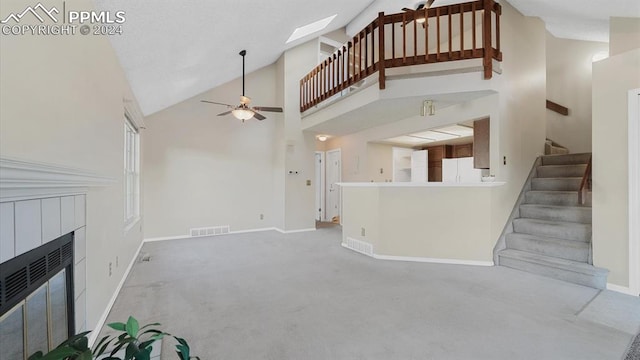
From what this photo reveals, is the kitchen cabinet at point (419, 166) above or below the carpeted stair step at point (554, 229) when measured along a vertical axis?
above

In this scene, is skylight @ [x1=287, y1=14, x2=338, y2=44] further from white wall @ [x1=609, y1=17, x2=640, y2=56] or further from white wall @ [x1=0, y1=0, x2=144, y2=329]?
white wall @ [x1=609, y1=17, x2=640, y2=56]

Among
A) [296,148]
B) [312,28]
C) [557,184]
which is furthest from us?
[296,148]

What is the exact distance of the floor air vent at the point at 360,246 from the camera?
424 centimetres

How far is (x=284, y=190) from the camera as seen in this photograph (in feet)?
20.3

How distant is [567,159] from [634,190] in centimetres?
176

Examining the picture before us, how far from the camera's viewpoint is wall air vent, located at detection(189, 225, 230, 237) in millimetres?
5680

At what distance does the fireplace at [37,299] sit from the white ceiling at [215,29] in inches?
63.7

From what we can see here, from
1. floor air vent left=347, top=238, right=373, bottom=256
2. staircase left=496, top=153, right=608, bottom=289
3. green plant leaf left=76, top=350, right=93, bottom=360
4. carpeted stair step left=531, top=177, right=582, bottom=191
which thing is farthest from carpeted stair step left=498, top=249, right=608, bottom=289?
green plant leaf left=76, top=350, right=93, bottom=360

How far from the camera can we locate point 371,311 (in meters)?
2.38

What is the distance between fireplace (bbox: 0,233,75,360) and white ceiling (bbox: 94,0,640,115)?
1.62 m

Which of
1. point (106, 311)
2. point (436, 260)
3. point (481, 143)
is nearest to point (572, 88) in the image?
point (481, 143)

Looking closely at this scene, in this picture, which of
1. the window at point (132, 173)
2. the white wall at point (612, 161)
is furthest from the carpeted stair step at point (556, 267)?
the window at point (132, 173)

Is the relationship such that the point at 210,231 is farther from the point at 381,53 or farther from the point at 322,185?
the point at 381,53

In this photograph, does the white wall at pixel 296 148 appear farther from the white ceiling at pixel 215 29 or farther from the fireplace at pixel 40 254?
the fireplace at pixel 40 254
